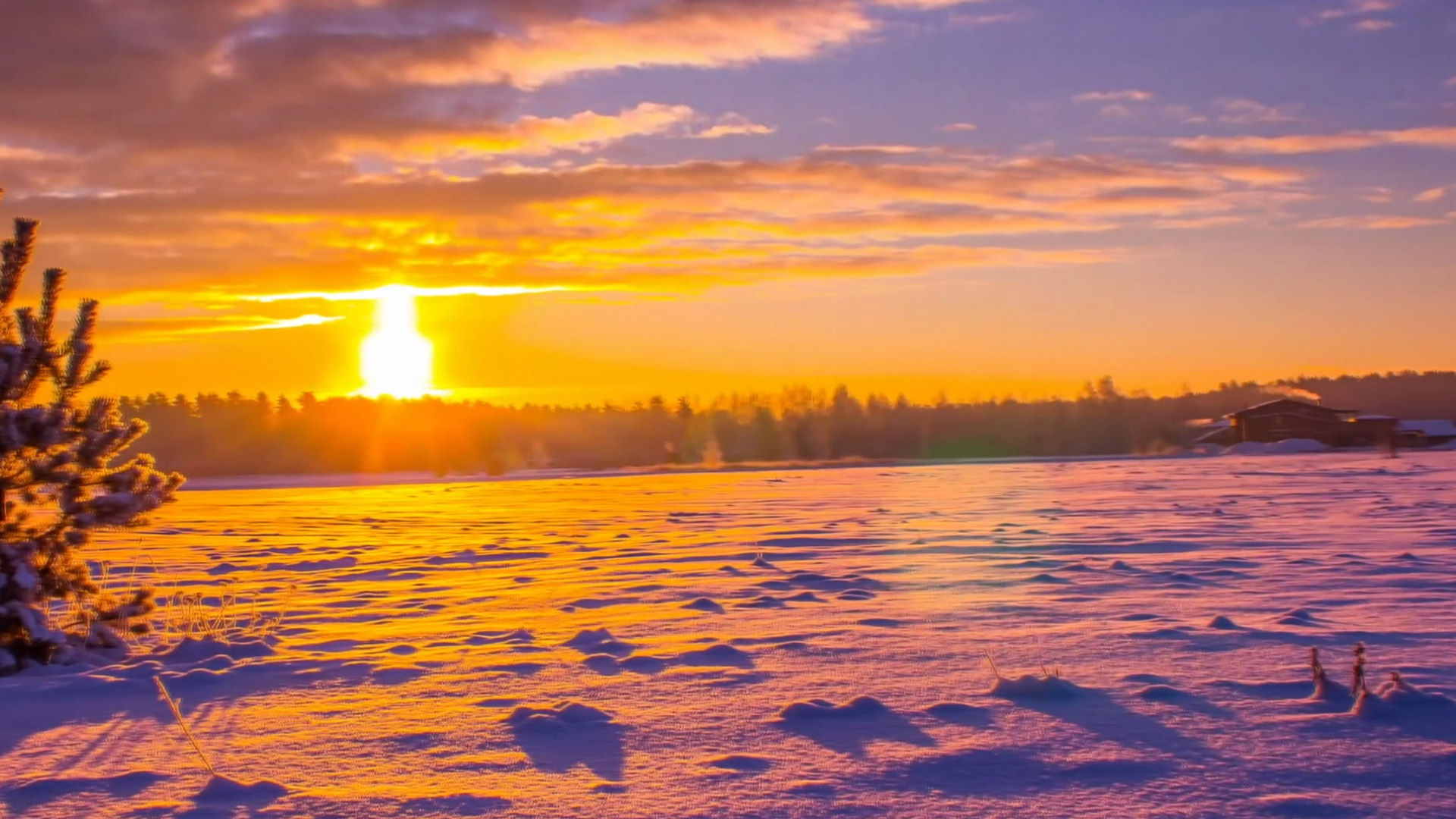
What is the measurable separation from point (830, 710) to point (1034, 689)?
0.95m

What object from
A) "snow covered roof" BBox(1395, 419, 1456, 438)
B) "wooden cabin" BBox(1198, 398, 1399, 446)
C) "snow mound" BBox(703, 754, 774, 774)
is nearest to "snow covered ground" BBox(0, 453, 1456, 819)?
"snow mound" BBox(703, 754, 774, 774)

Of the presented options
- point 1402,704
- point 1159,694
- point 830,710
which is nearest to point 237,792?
point 830,710

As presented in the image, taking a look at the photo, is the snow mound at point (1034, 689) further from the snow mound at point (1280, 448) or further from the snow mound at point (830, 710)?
the snow mound at point (1280, 448)

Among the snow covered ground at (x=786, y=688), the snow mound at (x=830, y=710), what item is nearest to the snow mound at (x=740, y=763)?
the snow covered ground at (x=786, y=688)

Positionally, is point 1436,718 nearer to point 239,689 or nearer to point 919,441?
point 239,689

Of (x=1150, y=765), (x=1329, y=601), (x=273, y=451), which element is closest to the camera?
(x=1150, y=765)

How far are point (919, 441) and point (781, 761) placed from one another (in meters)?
69.0

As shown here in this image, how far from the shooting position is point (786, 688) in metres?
5.24

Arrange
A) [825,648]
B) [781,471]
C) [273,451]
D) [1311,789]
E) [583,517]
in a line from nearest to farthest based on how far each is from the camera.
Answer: [1311,789] → [825,648] → [583,517] → [781,471] → [273,451]

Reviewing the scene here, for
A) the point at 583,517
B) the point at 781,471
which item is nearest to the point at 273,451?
the point at 781,471

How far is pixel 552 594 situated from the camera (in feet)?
29.5

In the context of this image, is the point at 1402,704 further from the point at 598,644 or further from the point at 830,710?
the point at 598,644

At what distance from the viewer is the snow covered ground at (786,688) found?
145 inches

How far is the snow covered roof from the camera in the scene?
2347 inches
